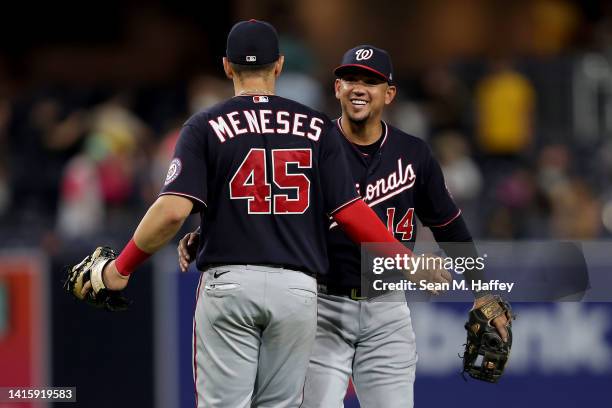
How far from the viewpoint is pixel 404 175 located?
521 cm

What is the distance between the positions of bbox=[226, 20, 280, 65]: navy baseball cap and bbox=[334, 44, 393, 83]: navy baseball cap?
0.56 m

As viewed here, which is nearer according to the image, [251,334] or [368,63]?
[251,334]

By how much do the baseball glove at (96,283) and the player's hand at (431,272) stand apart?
1.18m

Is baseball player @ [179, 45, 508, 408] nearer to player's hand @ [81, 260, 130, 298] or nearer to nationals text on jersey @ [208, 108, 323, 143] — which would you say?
nationals text on jersey @ [208, 108, 323, 143]

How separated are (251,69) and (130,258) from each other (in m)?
0.87

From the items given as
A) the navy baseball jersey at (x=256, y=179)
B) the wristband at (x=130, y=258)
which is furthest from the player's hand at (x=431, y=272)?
the wristband at (x=130, y=258)

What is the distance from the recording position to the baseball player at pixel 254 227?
14.9 feet

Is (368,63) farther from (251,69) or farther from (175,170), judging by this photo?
(175,170)

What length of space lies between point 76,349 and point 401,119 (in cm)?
509

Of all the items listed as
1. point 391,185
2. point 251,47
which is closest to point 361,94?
point 391,185

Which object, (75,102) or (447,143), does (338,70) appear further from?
(75,102)

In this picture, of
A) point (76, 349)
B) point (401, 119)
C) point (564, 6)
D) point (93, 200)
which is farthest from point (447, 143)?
point (564, 6)

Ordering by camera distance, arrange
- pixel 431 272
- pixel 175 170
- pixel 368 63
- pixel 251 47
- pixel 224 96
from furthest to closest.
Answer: pixel 224 96, pixel 368 63, pixel 431 272, pixel 251 47, pixel 175 170

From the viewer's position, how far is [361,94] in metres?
5.14
